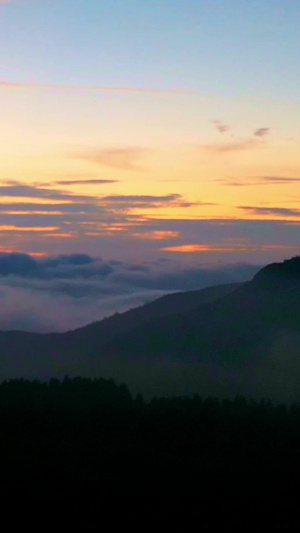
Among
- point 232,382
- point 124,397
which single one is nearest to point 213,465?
point 124,397

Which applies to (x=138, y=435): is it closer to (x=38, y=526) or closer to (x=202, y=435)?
(x=202, y=435)

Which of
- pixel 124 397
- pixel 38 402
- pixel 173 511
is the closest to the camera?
pixel 173 511

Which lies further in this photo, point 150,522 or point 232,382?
point 232,382

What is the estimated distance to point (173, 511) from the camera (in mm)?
73312

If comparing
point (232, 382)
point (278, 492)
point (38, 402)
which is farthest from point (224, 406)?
point (232, 382)

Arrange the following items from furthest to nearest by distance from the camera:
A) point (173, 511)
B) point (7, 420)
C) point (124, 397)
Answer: point (124, 397)
point (7, 420)
point (173, 511)

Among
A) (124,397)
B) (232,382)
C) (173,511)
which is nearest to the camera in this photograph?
(173,511)

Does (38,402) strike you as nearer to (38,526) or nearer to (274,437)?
(274,437)

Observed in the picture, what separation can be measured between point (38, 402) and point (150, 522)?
4747 cm

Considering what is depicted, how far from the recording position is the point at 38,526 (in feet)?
221

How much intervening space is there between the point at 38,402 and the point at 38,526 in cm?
4765

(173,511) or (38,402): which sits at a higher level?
(38,402)

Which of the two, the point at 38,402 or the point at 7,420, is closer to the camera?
the point at 7,420

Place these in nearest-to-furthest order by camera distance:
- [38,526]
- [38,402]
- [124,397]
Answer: [38,526]
[38,402]
[124,397]
